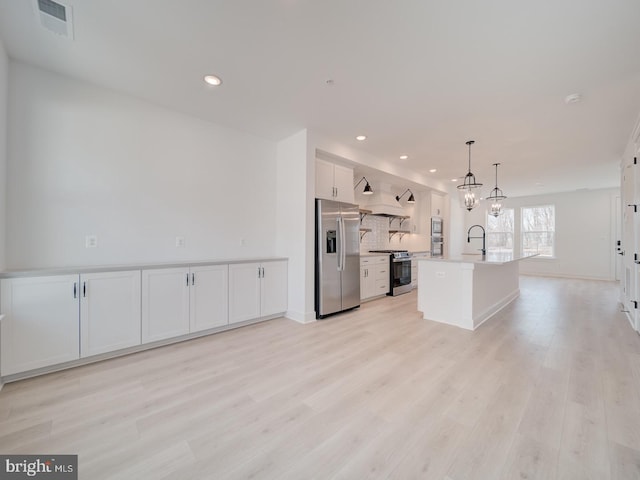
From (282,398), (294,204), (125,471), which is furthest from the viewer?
(294,204)

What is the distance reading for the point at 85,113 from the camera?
2.76 m

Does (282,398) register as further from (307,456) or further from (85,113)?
(85,113)

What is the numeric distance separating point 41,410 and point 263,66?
3233 mm

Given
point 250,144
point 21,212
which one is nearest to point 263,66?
point 250,144

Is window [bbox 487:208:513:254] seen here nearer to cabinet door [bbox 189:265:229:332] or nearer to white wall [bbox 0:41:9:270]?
cabinet door [bbox 189:265:229:332]

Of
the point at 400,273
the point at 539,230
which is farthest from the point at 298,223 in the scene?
the point at 539,230

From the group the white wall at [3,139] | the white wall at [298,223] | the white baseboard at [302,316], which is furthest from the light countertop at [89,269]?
the white baseboard at [302,316]

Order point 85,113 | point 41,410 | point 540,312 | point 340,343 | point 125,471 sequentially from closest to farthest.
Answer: point 125,471, point 41,410, point 85,113, point 340,343, point 540,312

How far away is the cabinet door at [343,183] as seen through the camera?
4477 millimetres

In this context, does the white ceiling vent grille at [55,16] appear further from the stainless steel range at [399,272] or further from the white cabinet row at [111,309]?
the stainless steel range at [399,272]

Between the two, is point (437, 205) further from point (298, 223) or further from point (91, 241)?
point (91, 241)

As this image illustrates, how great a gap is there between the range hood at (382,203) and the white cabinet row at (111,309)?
3194 millimetres

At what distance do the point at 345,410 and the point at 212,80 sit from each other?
3208 millimetres

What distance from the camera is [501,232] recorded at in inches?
384
